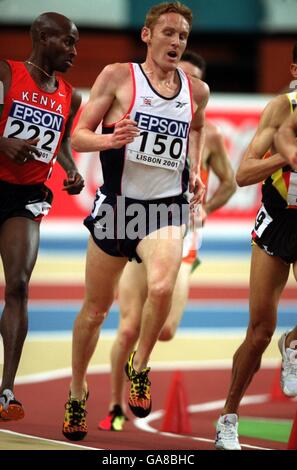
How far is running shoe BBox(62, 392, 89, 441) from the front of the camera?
8.02m

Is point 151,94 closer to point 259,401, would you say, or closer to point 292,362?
point 292,362

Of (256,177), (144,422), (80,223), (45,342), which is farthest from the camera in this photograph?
(80,223)

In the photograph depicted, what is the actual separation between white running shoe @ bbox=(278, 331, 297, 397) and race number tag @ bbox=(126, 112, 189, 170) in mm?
1445

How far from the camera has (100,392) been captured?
35.3ft

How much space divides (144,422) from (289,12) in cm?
1284

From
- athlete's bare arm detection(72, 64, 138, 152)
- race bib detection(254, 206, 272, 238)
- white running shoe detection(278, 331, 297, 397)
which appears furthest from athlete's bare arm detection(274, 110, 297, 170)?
white running shoe detection(278, 331, 297, 397)

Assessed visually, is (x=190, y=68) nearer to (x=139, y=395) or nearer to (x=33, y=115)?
(x=33, y=115)

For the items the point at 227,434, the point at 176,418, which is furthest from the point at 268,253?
the point at 176,418

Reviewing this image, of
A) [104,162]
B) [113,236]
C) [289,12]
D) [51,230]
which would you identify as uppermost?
[289,12]

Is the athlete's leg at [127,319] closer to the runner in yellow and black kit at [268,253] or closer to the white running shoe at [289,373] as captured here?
the runner in yellow and black kit at [268,253]

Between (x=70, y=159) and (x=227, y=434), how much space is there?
219 centimetres

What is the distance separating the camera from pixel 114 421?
29.7 ft

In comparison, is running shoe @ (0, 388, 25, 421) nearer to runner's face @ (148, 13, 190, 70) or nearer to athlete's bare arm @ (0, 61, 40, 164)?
athlete's bare arm @ (0, 61, 40, 164)

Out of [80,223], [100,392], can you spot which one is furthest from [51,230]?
[100,392]
